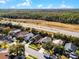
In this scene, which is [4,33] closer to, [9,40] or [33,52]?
[9,40]

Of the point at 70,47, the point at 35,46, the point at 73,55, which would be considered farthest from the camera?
the point at 35,46

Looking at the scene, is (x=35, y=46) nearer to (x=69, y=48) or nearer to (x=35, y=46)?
(x=35, y=46)

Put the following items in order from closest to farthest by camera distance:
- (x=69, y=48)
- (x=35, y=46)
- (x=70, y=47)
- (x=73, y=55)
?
(x=73, y=55) → (x=69, y=48) → (x=70, y=47) → (x=35, y=46)

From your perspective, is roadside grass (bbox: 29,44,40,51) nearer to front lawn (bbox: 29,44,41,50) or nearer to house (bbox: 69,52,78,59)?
front lawn (bbox: 29,44,41,50)

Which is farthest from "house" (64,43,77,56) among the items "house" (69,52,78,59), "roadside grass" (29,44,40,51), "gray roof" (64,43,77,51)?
"roadside grass" (29,44,40,51)

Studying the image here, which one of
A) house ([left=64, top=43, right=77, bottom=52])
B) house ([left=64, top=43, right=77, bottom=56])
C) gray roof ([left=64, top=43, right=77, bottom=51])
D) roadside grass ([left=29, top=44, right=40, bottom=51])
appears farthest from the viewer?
roadside grass ([left=29, top=44, right=40, bottom=51])

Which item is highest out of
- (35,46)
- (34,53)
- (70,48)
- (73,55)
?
(70,48)

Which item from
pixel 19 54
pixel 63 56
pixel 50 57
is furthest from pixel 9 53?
pixel 63 56

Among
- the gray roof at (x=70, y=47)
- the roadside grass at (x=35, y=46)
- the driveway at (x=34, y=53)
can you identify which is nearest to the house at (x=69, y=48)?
the gray roof at (x=70, y=47)

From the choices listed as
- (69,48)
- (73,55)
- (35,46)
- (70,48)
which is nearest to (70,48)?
(70,48)

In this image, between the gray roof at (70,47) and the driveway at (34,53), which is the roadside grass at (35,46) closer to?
the driveway at (34,53)

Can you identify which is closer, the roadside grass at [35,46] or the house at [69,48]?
the house at [69,48]
